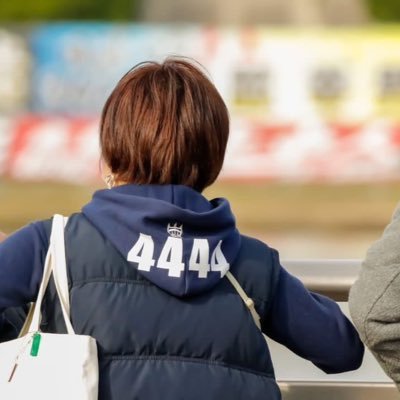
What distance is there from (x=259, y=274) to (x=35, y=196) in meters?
16.8

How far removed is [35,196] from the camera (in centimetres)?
1864

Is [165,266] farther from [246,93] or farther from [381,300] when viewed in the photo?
[246,93]

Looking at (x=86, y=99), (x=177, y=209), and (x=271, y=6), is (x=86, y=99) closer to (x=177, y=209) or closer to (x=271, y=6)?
(x=271, y=6)

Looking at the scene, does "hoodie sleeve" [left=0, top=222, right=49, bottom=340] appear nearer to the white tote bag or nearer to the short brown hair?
the white tote bag

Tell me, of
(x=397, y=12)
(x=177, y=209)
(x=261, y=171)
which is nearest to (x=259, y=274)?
(x=177, y=209)

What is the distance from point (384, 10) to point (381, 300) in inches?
772

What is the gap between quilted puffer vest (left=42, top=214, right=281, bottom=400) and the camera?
1.98m

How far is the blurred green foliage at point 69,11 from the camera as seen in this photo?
814 inches

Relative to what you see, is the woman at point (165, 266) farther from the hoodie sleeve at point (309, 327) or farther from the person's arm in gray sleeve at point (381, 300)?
the person's arm in gray sleeve at point (381, 300)

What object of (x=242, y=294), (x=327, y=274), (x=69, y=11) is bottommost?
(x=69, y=11)

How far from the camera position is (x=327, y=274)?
2.60 meters

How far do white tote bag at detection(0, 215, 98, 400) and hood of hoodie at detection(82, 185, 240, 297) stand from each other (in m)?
0.18

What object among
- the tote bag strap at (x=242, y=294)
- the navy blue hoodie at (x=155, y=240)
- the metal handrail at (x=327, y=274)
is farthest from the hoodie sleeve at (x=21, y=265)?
the metal handrail at (x=327, y=274)

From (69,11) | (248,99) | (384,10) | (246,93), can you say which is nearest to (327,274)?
(248,99)
